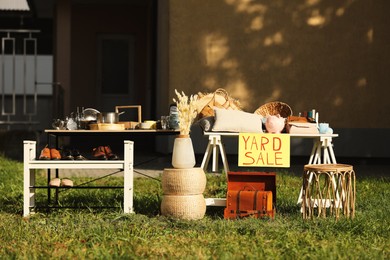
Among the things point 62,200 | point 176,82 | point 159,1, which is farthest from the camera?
point 159,1

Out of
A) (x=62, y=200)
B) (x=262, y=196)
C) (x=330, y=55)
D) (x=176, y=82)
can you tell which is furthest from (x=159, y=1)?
(x=262, y=196)

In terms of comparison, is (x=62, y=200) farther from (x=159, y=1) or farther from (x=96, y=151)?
(x=159, y=1)

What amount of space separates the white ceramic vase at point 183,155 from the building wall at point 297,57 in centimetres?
573

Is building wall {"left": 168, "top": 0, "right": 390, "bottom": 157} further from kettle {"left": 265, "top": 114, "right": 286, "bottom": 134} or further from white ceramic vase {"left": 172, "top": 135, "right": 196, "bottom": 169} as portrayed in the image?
white ceramic vase {"left": 172, "top": 135, "right": 196, "bottom": 169}

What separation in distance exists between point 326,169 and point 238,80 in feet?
19.8

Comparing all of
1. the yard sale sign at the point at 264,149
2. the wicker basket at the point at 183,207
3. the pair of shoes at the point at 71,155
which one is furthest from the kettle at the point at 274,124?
the pair of shoes at the point at 71,155

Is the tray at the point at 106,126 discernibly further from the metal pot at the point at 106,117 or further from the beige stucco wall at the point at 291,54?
the beige stucco wall at the point at 291,54

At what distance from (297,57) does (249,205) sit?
6.07 m

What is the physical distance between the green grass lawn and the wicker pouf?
119 millimetres

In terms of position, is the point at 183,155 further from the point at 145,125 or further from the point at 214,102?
the point at 214,102

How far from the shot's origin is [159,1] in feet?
45.2

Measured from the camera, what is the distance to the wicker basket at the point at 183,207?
630cm

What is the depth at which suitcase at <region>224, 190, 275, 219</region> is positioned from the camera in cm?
648

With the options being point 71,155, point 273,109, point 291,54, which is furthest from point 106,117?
point 291,54
